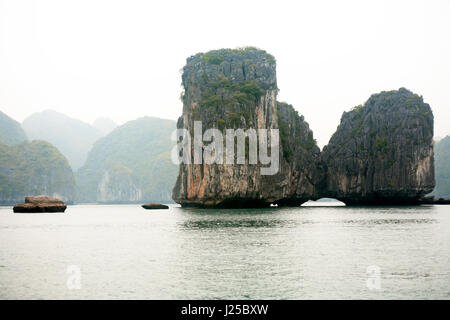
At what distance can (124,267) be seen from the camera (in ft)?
69.8

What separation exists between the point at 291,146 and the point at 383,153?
2031 cm

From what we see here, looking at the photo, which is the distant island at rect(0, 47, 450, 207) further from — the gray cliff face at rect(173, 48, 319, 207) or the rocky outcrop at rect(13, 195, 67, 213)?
the rocky outcrop at rect(13, 195, 67, 213)

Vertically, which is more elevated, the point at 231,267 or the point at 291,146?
the point at 291,146

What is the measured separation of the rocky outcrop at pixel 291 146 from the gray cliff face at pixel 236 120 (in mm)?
207

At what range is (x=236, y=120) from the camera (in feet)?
269

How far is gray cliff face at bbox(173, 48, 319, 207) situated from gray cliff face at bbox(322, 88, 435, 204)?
8440 mm

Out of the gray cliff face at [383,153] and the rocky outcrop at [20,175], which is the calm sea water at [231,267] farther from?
the rocky outcrop at [20,175]

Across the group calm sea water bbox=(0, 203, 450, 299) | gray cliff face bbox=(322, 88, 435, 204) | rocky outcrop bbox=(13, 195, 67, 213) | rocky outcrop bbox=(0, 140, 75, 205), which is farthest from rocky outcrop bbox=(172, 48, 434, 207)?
rocky outcrop bbox=(0, 140, 75, 205)

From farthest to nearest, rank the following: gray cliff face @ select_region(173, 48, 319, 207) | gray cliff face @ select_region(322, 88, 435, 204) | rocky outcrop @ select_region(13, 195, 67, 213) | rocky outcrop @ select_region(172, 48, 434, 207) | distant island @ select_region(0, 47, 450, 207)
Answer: gray cliff face @ select_region(322, 88, 435, 204) < distant island @ select_region(0, 47, 450, 207) < rocky outcrop @ select_region(172, 48, 434, 207) < gray cliff face @ select_region(173, 48, 319, 207) < rocky outcrop @ select_region(13, 195, 67, 213)

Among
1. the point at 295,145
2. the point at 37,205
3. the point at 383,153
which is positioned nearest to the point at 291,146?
the point at 295,145

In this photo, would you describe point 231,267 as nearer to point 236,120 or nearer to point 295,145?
point 236,120

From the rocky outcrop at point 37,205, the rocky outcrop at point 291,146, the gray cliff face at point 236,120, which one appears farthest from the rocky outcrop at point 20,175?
the rocky outcrop at point 291,146

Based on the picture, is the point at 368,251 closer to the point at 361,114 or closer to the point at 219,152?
the point at 219,152

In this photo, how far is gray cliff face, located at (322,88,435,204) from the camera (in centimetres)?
8925
